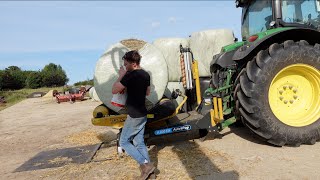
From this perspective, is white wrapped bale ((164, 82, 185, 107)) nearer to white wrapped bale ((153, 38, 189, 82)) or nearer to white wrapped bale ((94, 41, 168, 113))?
white wrapped bale ((94, 41, 168, 113))

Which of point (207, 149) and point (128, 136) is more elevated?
point (128, 136)

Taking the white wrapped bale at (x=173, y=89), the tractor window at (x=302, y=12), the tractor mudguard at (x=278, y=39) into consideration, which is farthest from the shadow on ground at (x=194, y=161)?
the tractor window at (x=302, y=12)

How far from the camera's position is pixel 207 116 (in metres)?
5.27

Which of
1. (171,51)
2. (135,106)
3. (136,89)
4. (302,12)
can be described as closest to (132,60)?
(136,89)

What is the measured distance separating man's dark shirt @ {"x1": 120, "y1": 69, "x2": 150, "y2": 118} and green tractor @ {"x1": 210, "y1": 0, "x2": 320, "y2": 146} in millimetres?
1646

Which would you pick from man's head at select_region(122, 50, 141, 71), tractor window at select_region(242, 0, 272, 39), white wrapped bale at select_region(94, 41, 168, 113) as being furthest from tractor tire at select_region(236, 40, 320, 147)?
man's head at select_region(122, 50, 141, 71)

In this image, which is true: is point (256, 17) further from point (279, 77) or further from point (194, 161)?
point (194, 161)

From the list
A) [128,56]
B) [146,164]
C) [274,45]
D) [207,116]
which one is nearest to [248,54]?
[274,45]

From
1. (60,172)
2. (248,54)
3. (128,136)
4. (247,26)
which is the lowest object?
(60,172)

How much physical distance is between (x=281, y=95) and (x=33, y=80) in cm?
5395

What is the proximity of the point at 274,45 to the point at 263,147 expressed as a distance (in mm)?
1600

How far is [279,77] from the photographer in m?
5.26

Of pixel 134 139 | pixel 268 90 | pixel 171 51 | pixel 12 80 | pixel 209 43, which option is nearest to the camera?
pixel 134 139

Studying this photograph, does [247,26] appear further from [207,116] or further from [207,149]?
[207,149]
